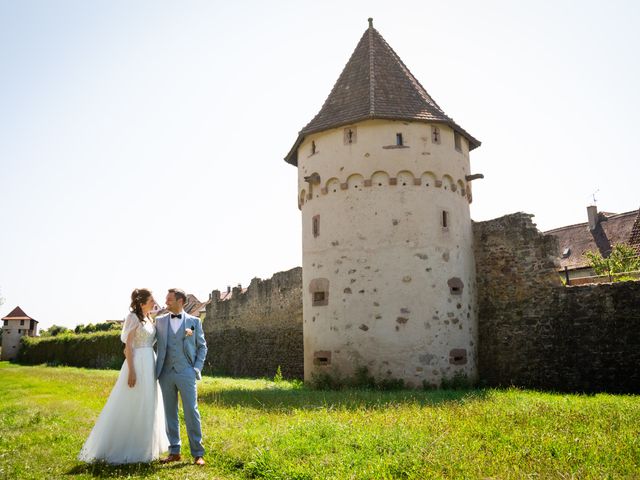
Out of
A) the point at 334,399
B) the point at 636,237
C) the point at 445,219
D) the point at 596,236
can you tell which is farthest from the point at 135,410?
the point at 596,236

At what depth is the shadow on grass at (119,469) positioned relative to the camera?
5.54 m

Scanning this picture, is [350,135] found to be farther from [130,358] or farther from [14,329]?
[14,329]

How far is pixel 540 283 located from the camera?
14.2 metres

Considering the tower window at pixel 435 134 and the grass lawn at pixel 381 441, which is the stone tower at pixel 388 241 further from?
the grass lawn at pixel 381 441

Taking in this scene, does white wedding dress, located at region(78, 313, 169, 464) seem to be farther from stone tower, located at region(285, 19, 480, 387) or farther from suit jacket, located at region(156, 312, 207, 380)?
stone tower, located at region(285, 19, 480, 387)

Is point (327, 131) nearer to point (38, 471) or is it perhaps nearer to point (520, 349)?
point (520, 349)

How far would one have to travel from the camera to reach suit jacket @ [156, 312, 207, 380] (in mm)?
6688

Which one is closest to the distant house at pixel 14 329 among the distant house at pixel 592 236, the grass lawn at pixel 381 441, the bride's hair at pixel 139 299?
the distant house at pixel 592 236

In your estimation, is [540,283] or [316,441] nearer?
[316,441]

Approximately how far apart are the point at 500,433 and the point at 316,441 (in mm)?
2337

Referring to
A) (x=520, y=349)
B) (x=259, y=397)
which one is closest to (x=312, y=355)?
(x=259, y=397)

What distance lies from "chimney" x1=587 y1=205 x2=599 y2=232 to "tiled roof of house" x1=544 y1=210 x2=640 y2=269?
21 centimetres

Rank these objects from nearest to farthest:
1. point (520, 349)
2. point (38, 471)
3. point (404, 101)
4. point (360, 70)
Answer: point (38, 471)
point (520, 349)
point (404, 101)
point (360, 70)

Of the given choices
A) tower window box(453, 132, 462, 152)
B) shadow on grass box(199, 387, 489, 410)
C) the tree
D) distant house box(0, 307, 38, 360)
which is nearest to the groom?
shadow on grass box(199, 387, 489, 410)
